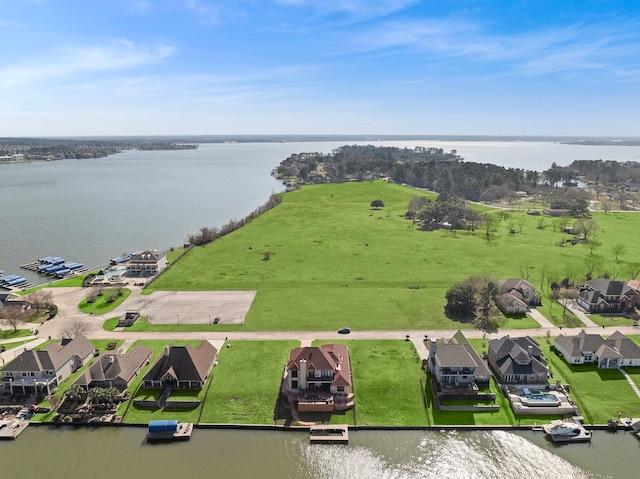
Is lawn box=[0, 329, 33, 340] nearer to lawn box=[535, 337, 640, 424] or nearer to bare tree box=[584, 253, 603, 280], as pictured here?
lawn box=[535, 337, 640, 424]

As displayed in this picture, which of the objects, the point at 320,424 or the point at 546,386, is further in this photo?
the point at 546,386

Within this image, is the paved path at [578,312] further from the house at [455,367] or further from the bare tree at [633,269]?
the house at [455,367]

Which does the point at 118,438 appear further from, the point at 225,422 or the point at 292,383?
the point at 292,383

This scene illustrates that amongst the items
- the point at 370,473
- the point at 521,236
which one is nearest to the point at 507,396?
the point at 370,473

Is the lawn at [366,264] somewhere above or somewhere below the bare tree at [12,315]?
below

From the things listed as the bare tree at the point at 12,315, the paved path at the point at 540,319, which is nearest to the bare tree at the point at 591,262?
the paved path at the point at 540,319

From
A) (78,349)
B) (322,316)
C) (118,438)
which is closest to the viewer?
(118,438)

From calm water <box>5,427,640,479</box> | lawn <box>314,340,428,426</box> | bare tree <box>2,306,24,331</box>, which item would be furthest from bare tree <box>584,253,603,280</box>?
bare tree <box>2,306,24,331</box>

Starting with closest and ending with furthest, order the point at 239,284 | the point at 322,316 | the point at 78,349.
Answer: the point at 78,349 → the point at 322,316 → the point at 239,284
